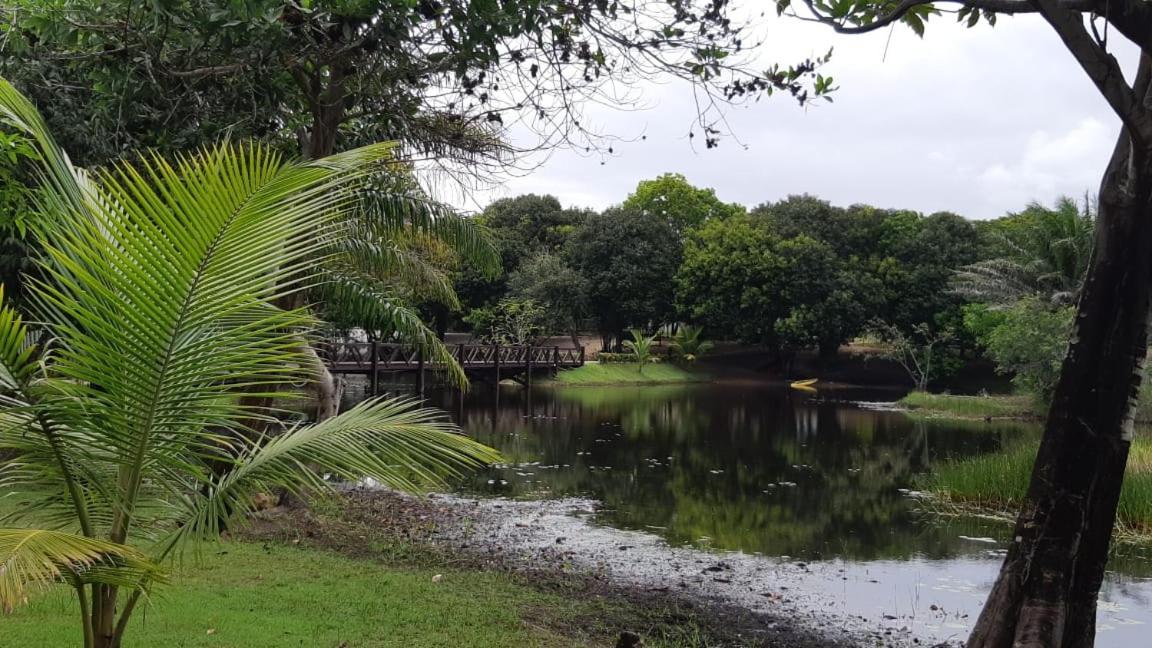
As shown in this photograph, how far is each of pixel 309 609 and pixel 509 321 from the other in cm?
3076

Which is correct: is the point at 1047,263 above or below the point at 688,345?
above

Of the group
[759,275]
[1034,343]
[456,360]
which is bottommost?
[456,360]

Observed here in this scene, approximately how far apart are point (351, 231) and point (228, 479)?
6.88 m

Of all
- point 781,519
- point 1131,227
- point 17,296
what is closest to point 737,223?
point 781,519

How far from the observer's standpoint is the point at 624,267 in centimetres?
4031

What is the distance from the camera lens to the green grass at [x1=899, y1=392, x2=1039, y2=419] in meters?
26.8

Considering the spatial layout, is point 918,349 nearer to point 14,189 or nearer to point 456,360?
point 456,360

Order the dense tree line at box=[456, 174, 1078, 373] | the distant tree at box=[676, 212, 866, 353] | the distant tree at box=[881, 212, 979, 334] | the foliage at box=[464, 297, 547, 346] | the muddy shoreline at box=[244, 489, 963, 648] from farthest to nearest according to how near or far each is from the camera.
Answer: the distant tree at box=[881, 212, 979, 334] → the distant tree at box=[676, 212, 866, 353] → the dense tree line at box=[456, 174, 1078, 373] → the foliage at box=[464, 297, 547, 346] → the muddy shoreline at box=[244, 489, 963, 648]

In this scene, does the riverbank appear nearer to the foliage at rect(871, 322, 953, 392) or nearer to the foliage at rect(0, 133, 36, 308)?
the foliage at rect(0, 133, 36, 308)

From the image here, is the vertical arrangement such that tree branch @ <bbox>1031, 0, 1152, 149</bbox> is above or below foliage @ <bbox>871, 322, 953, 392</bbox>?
above

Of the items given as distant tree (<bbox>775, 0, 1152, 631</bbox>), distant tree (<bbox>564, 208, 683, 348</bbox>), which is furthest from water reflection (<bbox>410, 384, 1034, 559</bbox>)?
distant tree (<bbox>564, 208, 683, 348</bbox>)

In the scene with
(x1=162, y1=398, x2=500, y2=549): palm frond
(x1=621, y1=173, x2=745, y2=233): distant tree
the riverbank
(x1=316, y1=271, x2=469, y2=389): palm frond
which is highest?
(x1=621, y1=173, x2=745, y2=233): distant tree

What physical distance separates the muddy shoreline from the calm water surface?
0.35 metres

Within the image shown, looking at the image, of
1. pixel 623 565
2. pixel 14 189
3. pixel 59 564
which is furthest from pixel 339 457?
pixel 623 565
